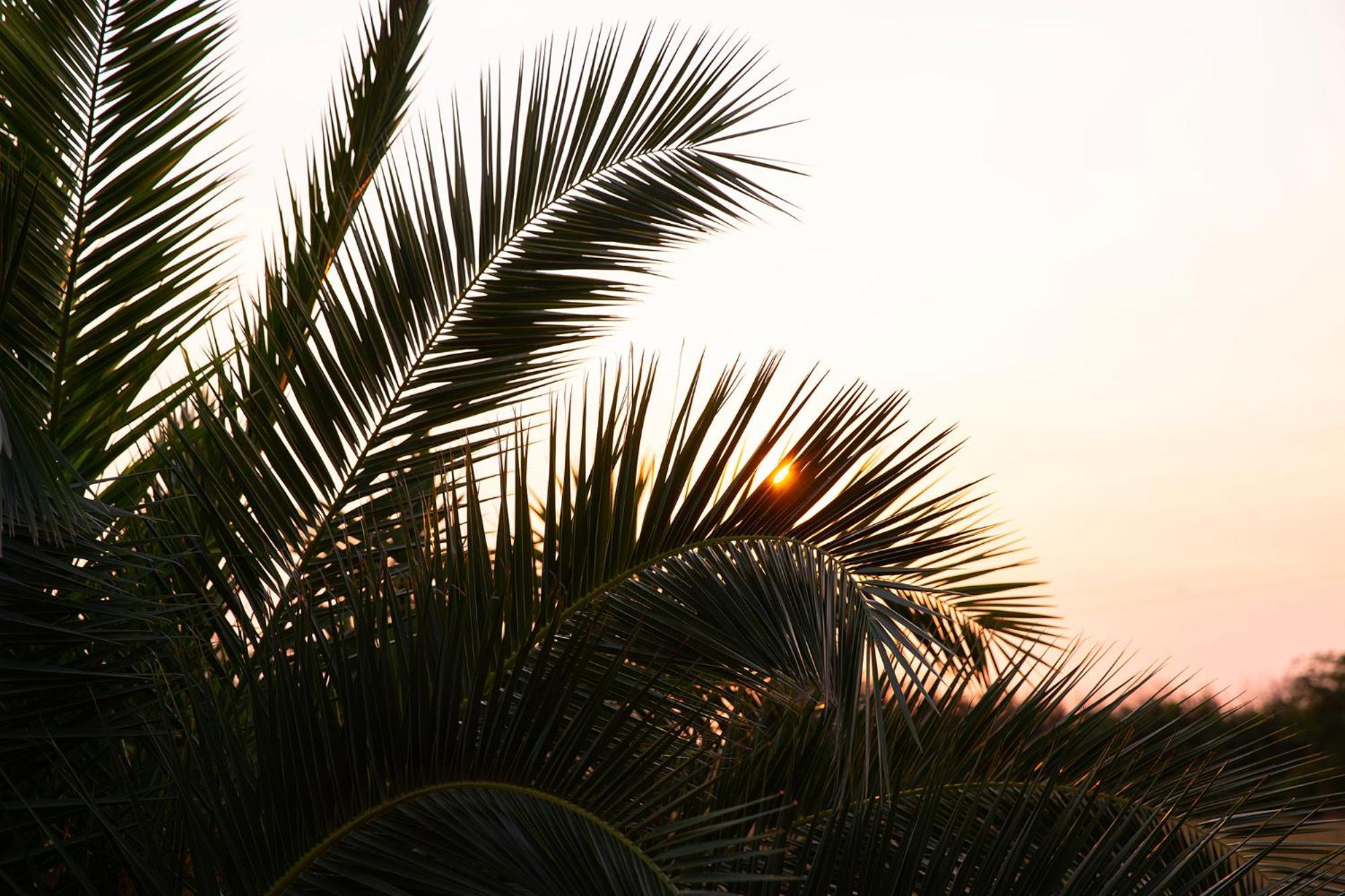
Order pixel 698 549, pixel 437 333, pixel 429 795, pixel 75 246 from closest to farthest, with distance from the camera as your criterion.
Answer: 1. pixel 429 795
2. pixel 698 549
3. pixel 75 246
4. pixel 437 333

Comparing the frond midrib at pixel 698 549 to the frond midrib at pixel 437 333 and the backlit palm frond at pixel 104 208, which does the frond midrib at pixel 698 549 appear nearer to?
the frond midrib at pixel 437 333

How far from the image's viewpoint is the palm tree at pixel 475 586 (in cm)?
166

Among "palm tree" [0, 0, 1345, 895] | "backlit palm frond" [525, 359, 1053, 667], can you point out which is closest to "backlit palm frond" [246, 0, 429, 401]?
"palm tree" [0, 0, 1345, 895]

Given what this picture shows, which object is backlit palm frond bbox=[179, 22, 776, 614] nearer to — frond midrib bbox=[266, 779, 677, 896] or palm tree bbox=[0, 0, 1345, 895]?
palm tree bbox=[0, 0, 1345, 895]

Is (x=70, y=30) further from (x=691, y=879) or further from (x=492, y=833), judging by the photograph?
(x=691, y=879)

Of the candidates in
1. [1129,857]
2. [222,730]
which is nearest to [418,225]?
[222,730]

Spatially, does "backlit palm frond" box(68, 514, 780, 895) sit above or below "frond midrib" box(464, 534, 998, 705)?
below

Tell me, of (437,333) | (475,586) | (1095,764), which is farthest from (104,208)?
(1095,764)

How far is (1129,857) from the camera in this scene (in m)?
1.68

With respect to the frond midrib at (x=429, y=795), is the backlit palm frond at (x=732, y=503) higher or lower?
higher

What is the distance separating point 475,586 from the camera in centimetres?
193

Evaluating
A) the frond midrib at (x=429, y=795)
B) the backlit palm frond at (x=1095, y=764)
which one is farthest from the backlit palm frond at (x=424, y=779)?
the backlit palm frond at (x=1095, y=764)

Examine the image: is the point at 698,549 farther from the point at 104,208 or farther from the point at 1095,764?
the point at 104,208

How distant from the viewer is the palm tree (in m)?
1.66
